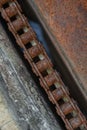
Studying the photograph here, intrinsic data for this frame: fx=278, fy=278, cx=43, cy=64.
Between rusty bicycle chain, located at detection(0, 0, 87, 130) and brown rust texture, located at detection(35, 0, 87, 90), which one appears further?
rusty bicycle chain, located at detection(0, 0, 87, 130)

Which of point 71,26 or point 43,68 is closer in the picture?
point 71,26

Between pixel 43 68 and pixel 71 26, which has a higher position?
pixel 71 26

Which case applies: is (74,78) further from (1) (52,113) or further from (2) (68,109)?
(1) (52,113)

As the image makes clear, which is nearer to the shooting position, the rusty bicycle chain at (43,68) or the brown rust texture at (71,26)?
the brown rust texture at (71,26)

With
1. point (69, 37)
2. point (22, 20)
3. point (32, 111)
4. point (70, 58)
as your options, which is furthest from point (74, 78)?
point (22, 20)
